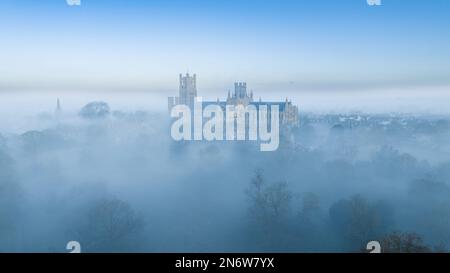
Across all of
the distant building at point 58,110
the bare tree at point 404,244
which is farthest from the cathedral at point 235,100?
the bare tree at point 404,244

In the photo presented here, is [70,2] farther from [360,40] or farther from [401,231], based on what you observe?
[401,231]

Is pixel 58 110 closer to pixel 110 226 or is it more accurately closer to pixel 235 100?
pixel 110 226

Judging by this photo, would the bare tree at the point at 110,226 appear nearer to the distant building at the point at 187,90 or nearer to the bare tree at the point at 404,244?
the distant building at the point at 187,90

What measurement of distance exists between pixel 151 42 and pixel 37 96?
627 millimetres

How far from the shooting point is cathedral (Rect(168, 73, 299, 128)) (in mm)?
2133

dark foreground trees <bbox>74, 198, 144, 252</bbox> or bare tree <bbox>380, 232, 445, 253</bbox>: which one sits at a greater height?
dark foreground trees <bbox>74, 198, 144, 252</bbox>

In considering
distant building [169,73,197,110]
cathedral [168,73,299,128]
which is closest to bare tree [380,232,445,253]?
cathedral [168,73,299,128]

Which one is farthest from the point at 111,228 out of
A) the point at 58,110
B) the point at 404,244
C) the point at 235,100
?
the point at 404,244

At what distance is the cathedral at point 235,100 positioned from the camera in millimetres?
2133

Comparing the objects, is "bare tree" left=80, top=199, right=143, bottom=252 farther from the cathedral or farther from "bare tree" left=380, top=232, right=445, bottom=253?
"bare tree" left=380, top=232, right=445, bottom=253

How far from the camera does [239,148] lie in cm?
215

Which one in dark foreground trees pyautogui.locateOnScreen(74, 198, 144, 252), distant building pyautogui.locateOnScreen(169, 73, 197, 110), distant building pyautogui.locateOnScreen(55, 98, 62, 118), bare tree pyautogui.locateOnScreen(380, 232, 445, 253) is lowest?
bare tree pyautogui.locateOnScreen(380, 232, 445, 253)

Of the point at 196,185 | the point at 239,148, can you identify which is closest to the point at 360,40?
the point at 239,148

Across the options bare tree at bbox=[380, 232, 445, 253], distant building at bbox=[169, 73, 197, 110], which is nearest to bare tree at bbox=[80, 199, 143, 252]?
distant building at bbox=[169, 73, 197, 110]
